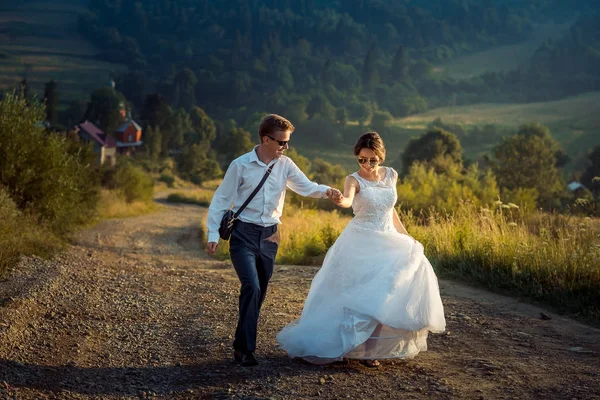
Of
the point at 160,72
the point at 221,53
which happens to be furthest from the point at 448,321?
the point at 221,53

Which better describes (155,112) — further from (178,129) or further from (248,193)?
(248,193)

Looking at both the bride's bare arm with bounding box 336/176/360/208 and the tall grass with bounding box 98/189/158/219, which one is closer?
the bride's bare arm with bounding box 336/176/360/208

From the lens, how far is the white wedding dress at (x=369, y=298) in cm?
618

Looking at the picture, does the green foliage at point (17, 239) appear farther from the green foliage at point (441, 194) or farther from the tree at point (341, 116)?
the tree at point (341, 116)

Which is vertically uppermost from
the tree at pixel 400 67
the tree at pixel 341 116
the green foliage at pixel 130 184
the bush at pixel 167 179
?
the tree at pixel 400 67

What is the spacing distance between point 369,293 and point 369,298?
0.05 meters

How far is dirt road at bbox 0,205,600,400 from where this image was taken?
19.3 ft

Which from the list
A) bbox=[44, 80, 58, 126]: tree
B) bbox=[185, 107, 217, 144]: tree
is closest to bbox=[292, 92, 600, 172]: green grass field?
bbox=[185, 107, 217, 144]: tree

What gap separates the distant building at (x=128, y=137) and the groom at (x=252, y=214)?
8896cm

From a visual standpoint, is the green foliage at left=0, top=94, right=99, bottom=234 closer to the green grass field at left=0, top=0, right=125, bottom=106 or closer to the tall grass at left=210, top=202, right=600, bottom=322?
the tall grass at left=210, top=202, right=600, bottom=322

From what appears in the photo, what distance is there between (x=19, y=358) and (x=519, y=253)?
7.07 metres

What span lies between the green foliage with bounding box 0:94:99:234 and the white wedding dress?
14414mm

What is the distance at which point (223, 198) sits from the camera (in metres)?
6.47

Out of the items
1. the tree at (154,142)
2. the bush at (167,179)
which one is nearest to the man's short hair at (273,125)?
the bush at (167,179)
